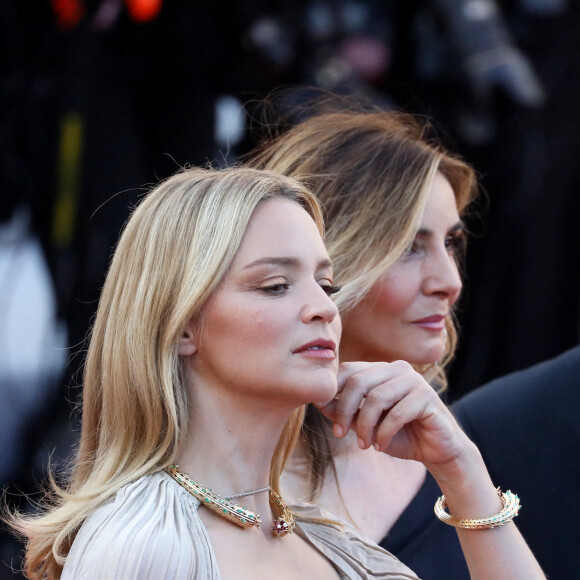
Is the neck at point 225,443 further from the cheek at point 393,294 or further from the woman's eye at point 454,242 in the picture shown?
the woman's eye at point 454,242

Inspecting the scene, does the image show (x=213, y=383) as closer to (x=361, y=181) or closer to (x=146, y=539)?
(x=146, y=539)

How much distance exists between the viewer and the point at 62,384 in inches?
128

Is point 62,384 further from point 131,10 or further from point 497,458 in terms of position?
point 497,458

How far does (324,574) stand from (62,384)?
1.93m

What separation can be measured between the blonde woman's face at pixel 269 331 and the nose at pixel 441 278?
76cm

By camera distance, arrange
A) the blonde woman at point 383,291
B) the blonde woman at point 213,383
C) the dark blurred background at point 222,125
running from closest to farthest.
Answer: the blonde woman at point 213,383 < the blonde woman at point 383,291 < the dark blurred background at point 222,125

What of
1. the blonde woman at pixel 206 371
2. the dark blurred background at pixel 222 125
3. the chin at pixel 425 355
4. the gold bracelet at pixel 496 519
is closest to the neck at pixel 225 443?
the blonde woman at pixel 206 371

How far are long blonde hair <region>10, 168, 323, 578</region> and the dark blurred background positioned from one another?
1797 millimetres

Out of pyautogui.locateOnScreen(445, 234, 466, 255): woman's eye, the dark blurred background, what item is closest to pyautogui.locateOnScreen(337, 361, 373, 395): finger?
pyautogui.locateOnScreen(445, 234, 466, 255): woman's eye

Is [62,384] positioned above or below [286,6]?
below

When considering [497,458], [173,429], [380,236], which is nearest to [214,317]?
[173,429]

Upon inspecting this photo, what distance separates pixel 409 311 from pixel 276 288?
0.80 meters

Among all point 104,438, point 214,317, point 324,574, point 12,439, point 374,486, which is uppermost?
point 214,317

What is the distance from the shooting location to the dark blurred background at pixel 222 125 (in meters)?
3.27
